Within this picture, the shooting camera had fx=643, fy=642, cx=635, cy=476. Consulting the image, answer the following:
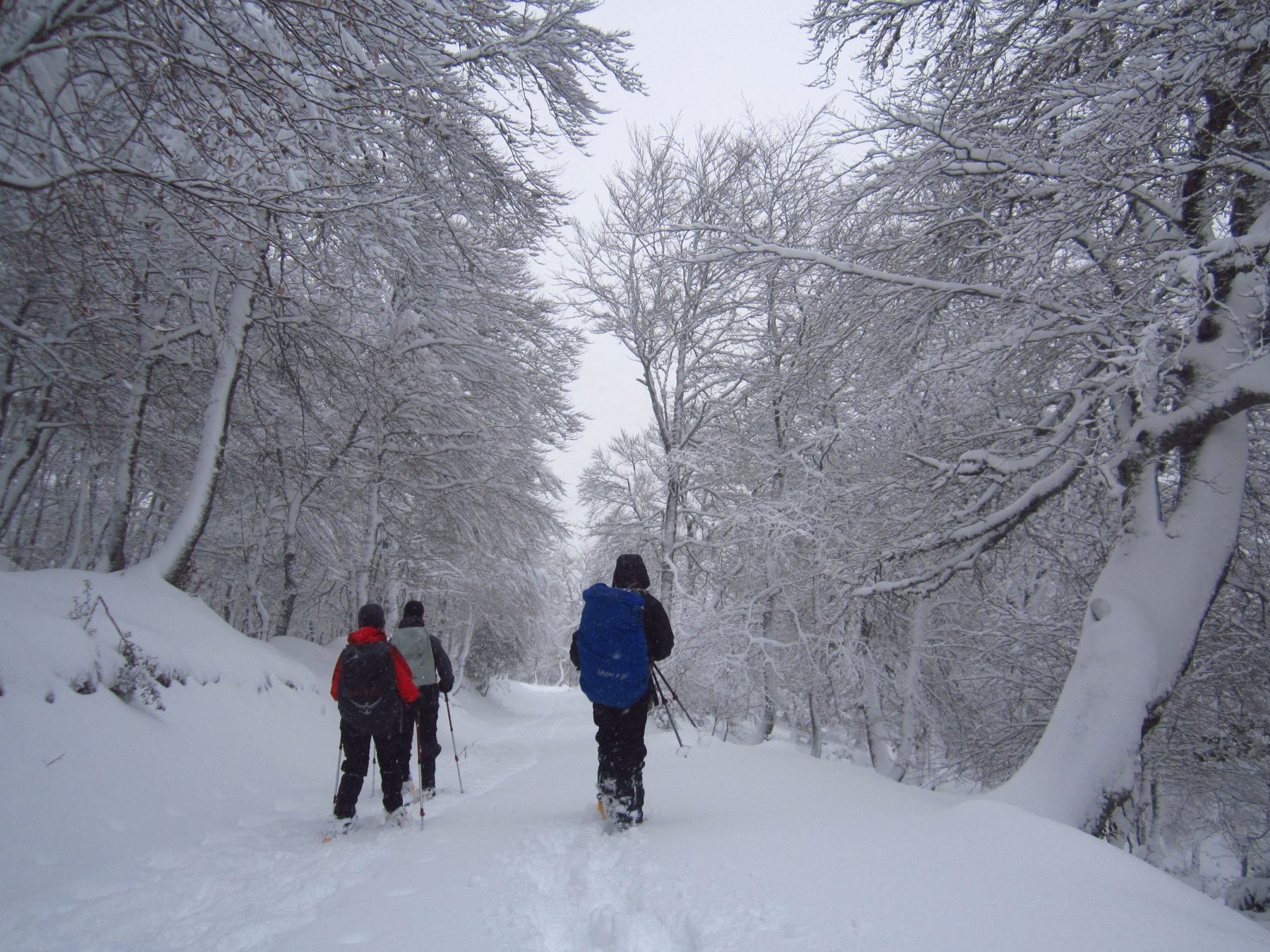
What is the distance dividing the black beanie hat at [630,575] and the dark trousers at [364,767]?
2059 mm

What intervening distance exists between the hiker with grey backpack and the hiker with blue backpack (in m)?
2.20

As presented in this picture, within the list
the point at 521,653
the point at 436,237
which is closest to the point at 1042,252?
the point at 436,237

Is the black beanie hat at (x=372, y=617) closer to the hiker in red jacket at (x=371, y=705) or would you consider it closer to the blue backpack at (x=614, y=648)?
the hiker in red jacket at (x=371, y=705)

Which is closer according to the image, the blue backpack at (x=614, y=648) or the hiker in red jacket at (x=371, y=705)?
the blue backpack at (x=614, y=648)

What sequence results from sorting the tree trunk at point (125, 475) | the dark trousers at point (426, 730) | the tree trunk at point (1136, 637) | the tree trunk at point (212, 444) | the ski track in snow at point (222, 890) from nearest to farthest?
the ski track in snow at point (222, 890)
the tree trunk at point (1136, 637)
the dark trousers at point (426, 730)
the tree trunk at point (212, 444)
the tree trunk at point (125, 475)

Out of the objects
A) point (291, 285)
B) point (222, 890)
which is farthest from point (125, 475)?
point (222, 890)

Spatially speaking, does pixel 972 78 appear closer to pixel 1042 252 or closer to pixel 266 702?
pixel 1042 252

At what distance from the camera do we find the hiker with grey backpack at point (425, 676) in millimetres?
5941

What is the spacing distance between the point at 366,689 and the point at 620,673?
191 cm

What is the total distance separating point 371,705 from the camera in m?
4.66

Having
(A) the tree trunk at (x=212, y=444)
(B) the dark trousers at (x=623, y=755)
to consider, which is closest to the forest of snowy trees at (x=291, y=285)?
Result: (A) the tree trunk at (x=212, y=444)

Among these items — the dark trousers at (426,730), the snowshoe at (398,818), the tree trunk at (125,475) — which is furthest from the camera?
the tree trunk at (125,475)

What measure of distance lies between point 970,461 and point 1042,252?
5.70ft

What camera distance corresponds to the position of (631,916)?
2.51 m
